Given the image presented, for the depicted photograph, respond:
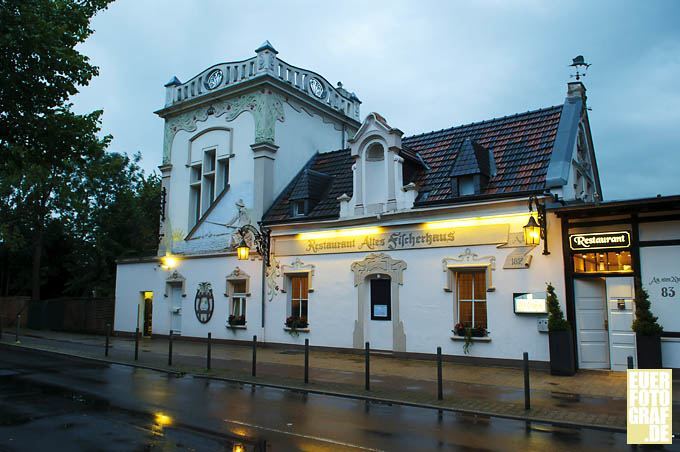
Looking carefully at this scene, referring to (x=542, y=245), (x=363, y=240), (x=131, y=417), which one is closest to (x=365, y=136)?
(x=363, y=240)

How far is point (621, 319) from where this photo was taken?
1338cm

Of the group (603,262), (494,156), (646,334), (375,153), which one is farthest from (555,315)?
(375,153)

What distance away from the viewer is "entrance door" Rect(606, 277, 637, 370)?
13.2 m

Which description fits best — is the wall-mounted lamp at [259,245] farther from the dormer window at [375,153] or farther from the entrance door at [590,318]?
the entrance door at [590,318]

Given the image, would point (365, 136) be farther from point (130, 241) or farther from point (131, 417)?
point (130, 241)

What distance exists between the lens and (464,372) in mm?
13742

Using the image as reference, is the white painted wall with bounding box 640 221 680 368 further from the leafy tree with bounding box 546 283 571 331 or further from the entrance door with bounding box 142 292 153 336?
the entrance door with bounding box 142 292 153 336

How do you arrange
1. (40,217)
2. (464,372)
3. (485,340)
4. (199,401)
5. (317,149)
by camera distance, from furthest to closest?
(40,217) < (317,149) < (485,340) < (464,372) < (199,401)

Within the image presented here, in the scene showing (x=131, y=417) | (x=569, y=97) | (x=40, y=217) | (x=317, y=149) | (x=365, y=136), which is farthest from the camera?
(x=40, y=217)

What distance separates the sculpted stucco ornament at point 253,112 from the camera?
21.1 m

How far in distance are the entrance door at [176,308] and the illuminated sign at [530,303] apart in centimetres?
1446

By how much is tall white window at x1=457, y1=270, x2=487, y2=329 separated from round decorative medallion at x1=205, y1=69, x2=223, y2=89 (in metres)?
13.4

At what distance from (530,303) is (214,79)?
15949mm

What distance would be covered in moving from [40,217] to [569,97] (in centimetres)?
3123
